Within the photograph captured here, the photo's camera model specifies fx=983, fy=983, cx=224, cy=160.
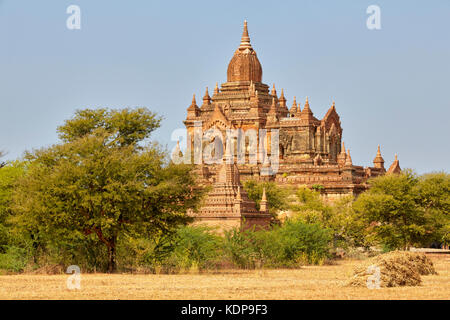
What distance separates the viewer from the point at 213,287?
78.9 feet

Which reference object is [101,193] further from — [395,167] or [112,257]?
[395,167]

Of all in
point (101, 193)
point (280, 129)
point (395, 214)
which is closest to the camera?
point (101, 193)

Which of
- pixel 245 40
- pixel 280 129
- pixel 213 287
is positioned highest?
pixel 245 40

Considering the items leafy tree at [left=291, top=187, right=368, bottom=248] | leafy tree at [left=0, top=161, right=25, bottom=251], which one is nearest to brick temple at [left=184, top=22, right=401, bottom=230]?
leafy tree at [left=291, top=187, right=368, bottom=248]

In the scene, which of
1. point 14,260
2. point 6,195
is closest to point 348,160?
point 6,195

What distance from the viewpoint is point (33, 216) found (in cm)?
2883

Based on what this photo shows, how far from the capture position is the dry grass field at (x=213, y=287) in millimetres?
21422

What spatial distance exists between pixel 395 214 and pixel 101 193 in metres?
19.2

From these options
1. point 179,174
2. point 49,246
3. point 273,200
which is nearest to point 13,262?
point 49,246

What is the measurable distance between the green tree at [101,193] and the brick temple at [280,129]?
28077 millimetres

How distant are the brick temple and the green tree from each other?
28.1m

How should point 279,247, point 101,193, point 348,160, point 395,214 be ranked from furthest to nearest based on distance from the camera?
point 348,160
point 395,214
point 279,247
point 101,193

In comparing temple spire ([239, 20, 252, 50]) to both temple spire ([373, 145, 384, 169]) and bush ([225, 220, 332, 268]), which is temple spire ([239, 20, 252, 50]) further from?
bush ([225, 220, 332, 268])
